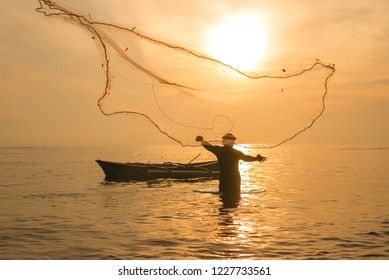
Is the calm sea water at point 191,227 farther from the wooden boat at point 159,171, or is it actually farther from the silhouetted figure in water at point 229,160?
the wooden boat at point 159,171

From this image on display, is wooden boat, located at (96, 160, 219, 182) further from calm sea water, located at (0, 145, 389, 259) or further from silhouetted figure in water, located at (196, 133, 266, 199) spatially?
silhouetted figure in water, located at (196, 133, 266, 199)

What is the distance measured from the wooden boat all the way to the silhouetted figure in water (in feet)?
39.8

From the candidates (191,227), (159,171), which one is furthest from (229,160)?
(159,171)

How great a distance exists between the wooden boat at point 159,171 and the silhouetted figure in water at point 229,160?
12136mm

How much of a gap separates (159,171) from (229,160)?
46.1 feet

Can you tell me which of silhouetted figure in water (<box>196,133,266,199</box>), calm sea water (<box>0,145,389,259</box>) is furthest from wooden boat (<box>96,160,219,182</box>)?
silhouetted figure in water (<box>196,133,266,199</box>)

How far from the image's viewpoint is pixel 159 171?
1182 inches

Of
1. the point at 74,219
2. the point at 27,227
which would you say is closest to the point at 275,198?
the point at 74,219

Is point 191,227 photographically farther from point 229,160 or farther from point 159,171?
point 159,171

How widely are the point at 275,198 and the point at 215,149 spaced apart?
938cm

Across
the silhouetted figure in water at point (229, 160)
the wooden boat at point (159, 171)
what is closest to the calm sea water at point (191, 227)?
the silhouetted figure in water at point (229, 160)

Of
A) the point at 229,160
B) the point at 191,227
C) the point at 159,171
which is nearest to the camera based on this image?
the point at 191,227

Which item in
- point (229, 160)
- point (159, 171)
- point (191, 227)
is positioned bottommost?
point (191, 227)

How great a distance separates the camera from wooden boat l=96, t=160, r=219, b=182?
29.9 meters
